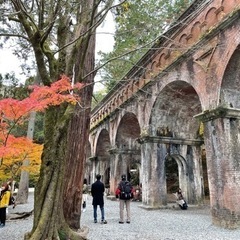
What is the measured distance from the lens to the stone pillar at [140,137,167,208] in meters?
12.2

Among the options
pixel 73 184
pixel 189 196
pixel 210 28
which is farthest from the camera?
pixel 189 196

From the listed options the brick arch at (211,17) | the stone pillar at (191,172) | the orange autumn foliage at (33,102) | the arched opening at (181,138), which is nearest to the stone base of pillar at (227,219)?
the arched opening at (181,138)

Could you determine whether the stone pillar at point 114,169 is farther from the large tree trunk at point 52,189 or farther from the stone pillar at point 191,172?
the large tree trunk at point 52,189

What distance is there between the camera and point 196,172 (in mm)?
13047

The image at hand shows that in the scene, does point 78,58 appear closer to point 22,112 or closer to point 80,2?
point 80,2

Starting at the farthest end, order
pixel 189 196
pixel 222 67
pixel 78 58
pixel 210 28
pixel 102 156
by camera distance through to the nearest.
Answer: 1. pixel 102 156
2. pixel 189 196
3. pixel 210 28
4. pixel 222 67
5. pixel 78 58

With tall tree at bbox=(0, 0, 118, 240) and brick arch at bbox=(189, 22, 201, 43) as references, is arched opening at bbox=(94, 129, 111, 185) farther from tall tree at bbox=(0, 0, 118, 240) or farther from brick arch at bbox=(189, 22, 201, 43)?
tall tree at bbox=(0, 0, 118, 240)

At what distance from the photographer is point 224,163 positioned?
25.9 ft

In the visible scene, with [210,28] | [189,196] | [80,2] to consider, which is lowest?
[189,196]

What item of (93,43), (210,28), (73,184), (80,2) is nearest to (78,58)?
(93,43)

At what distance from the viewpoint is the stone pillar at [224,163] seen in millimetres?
7617

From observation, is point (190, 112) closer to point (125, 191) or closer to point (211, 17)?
point (211, 17)

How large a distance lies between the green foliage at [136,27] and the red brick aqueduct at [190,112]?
59cm

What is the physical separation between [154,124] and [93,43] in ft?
22.5
